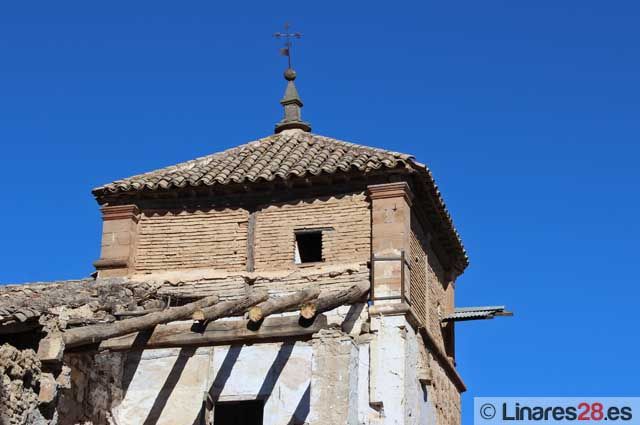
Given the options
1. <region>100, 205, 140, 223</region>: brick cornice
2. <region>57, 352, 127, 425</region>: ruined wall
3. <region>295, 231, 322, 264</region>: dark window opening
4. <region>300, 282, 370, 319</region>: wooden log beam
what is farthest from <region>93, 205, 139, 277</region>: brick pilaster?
<region>300, 282, 370, 319</region>: wooden log beam

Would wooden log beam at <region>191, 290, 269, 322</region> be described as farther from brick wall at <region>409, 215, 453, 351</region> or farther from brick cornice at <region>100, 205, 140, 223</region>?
brick cornice at <region>100, 205, 140, 223</region>

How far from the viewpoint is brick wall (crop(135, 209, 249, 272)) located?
1605cm

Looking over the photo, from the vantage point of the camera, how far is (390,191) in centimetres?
1555

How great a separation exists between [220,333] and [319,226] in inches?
132

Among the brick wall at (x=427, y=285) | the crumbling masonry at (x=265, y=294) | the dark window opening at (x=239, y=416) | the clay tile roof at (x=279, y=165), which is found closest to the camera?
the crumbling masonry at (x=265, y=294)

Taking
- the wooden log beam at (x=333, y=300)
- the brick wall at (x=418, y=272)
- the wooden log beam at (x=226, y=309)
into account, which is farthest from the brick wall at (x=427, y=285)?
the wooden log beam at (x=226, y=309)

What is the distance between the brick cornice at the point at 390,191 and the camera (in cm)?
1549

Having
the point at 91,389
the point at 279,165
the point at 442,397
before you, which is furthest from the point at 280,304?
the point at 442,397

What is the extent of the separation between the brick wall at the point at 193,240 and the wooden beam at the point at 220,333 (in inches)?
105

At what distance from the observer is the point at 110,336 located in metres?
12.2

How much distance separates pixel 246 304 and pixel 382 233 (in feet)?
9.20

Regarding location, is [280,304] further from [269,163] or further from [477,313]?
[477,313]

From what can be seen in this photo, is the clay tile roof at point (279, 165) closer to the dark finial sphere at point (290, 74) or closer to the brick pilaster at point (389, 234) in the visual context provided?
the brick pilaster at point (389, 234)

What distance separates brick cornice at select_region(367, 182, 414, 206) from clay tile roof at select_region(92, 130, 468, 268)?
0.25m
